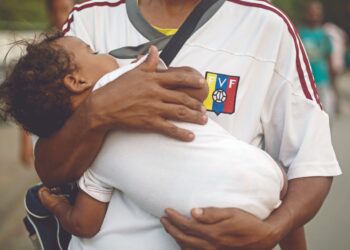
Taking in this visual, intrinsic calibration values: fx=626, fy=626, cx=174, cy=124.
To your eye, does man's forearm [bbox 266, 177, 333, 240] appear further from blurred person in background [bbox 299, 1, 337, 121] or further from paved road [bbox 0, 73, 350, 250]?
blurred person in background [bbox 299, 1, 337, 121]

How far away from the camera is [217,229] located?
1656 millimetres

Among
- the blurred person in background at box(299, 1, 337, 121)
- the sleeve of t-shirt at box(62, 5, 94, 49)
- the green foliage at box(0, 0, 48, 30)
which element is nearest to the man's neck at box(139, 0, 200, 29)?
the sleeve of t-shirt at box(62, 5, 94, 49)

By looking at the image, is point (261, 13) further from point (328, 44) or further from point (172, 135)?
point (328, 44)

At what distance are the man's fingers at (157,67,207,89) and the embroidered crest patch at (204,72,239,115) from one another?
0.18 m

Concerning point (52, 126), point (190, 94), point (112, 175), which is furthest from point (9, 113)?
point (190, 94)

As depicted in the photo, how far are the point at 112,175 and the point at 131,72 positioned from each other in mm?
292

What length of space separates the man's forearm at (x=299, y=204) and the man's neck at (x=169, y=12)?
629mm

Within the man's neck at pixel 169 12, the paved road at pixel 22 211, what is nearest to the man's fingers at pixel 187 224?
the man's neck at pixel 169 12

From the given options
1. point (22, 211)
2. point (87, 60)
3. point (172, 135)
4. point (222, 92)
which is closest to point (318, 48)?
point (22, 211)

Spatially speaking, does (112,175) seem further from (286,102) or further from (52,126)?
(286,102)

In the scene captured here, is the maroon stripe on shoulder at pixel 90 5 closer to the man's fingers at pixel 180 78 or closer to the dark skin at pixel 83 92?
the dark skin at pixel 83 92

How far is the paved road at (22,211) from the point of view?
16.6 ft

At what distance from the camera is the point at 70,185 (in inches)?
77.2

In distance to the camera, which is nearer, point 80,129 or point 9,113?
point 80,129
